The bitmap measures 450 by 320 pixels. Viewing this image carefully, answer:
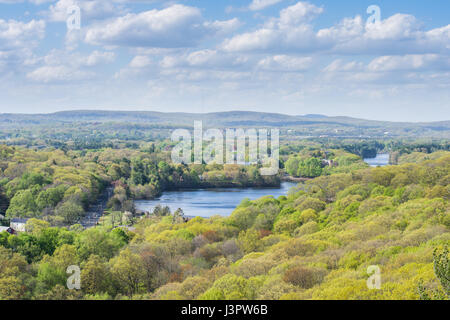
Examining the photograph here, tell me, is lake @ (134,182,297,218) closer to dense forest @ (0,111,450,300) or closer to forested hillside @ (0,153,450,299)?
dense forest @ (0,111,450,300)

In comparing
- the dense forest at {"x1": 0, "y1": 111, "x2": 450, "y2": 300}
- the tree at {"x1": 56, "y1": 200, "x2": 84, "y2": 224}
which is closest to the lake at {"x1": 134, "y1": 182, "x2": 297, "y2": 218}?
the dense forest at {"x1": 0, "y1": 111, "x2": 450, "y2": 300}

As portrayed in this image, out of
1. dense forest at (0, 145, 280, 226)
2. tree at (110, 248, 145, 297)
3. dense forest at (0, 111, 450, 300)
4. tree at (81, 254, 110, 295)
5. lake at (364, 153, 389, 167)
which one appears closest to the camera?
dense forest at (0, 111, 450, 300)

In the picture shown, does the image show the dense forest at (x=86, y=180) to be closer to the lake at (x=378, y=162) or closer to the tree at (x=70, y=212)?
the tree at (x=70, y=212)

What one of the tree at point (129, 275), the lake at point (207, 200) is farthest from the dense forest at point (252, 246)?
the lake at point (207, 200)

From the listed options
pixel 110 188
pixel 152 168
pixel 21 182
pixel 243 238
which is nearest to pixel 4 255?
pixel 243 238

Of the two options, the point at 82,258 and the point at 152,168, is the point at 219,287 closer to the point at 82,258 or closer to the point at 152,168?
the point at 82,258

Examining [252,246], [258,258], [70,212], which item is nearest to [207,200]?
[70,212]

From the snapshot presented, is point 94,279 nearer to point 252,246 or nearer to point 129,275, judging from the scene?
point 129,275

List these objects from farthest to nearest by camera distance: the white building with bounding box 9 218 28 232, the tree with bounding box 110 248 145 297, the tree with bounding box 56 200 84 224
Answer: the tree with bounding box 56 200 84 224, the white building with bounding box 9 218 28 232, the tree with bounding box 110 248 145 297
